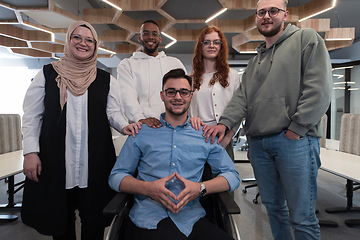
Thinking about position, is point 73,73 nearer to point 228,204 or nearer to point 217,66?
point 217,66

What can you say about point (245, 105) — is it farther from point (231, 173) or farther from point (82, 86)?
point (82, 86)

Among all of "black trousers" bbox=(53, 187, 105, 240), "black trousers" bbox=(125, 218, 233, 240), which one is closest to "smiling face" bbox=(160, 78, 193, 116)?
"black trousers" bbox=(125, 218, 233, 240)

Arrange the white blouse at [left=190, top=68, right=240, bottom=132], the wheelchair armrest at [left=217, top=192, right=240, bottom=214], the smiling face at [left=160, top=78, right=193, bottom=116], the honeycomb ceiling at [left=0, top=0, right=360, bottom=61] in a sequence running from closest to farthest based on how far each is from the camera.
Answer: the wheelchair armrest at [left=217, top=192, right=240, bottom=214], the smiling face at [left=160, top=78, right=193, bottom=116], the white blouse at [left=190, top=68, right=240, bottom=132], the honeycomb ceiling at [left=0, top=0, right=360, bottom=61]

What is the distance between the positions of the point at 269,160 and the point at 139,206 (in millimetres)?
913

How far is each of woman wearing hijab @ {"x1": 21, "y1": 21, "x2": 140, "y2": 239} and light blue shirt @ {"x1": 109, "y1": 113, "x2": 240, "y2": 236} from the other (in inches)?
5.0

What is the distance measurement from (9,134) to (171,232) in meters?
2.76

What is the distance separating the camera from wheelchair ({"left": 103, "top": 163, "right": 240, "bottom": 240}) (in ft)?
3.37

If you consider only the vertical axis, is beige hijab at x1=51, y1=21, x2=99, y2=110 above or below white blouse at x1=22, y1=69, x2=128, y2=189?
above

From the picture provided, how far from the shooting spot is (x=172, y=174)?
4.10 feet

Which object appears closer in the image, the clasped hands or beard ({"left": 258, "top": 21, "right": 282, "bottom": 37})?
the clasped hands

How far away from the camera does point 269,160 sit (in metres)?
1.49

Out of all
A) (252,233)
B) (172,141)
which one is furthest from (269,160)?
(252,233)

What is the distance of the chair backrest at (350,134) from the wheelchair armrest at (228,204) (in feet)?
7.65

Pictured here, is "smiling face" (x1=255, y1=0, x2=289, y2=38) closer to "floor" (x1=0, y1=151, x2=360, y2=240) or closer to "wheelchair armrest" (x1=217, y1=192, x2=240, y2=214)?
"wheelchair armrest" (x1=217, y1=192, x2=240, y2=214)
